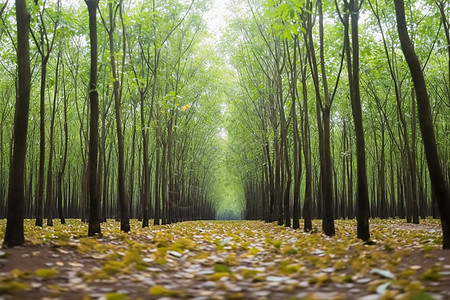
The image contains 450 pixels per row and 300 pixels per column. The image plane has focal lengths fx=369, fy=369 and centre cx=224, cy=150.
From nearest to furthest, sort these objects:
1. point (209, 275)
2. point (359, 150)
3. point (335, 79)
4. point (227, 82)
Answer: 1. point (209, 275)
2. point (359, 150)
3. point (335, 79)
4. point (227, 82)

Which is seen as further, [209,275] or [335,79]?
[335,79]

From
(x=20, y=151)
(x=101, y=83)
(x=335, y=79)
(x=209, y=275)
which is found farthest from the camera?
(x=335, y=79)

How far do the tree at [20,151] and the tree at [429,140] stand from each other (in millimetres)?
5240

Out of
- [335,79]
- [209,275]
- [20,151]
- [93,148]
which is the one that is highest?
[335,79]

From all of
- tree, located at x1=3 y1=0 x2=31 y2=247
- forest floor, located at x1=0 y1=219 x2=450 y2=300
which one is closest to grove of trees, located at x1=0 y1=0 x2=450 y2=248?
tree, located at x1=3 y1=0 x2=31 y2=247

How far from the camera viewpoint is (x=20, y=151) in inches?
196

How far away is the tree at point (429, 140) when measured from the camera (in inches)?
191

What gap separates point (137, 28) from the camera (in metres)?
10.6

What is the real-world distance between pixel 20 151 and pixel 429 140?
18.2 ft

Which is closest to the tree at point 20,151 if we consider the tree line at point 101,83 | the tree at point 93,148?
the tree line at point 101,83

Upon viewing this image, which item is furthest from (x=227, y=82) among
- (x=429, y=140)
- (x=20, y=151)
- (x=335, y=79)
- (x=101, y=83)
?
(x=20, y=151)

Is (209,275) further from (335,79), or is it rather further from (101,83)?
(335,79)

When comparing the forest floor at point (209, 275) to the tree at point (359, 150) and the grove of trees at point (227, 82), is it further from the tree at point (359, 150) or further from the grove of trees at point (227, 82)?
the tree at point (359, 150)

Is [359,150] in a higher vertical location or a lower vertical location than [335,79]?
lower
